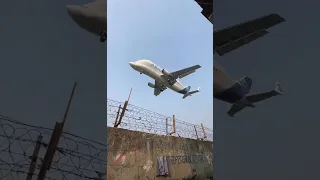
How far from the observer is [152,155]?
498 centimetres

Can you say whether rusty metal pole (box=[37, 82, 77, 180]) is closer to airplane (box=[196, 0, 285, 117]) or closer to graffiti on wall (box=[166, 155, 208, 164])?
airplane (box=[196, 0, 285, 117])

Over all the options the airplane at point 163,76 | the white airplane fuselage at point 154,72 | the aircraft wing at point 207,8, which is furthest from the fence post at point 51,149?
the airplane at point 163,76

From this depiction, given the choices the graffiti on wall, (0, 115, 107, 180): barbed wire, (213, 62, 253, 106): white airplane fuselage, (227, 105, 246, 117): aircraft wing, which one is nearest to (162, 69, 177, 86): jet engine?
the graffiti on wall

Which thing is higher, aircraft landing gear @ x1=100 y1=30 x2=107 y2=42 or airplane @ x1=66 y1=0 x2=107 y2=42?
airplane @ x1=66 y1=0 x2=107 y2=42

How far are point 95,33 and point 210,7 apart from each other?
3.33 ft

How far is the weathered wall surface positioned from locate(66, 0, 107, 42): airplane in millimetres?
2210

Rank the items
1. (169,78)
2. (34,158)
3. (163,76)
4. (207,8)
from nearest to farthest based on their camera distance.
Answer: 1. (34,158)
2. (207,8)
3. (163,76)
4. (169,78)

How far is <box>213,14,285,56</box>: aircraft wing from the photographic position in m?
1.98

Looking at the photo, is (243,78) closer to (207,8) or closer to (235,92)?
(235,92)

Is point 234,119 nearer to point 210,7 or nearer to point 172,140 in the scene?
point 210,7

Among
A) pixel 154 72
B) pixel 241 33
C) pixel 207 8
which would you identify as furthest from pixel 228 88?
pixel 154 72

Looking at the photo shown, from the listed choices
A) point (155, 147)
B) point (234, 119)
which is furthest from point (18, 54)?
point (155, 147)

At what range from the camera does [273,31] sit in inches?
77.9

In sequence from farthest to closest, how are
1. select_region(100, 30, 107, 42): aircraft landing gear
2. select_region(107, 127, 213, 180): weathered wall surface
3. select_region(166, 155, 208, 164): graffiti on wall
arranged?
select_region(166, 155, 208, 164): graffiti on wall, select_region(107, 127, 213, 180): weathered wall surface, select_region(100, 30, 107, 42): aircraft landing gear
